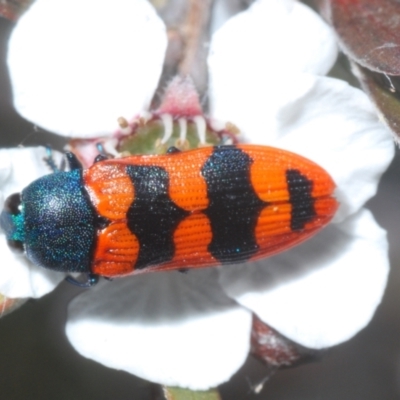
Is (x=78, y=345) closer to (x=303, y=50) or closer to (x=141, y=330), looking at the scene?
(x=141, y=330)

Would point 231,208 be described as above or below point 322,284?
above

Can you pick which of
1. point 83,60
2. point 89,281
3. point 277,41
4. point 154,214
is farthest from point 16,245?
point 277,41

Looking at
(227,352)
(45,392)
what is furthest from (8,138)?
(227,352)

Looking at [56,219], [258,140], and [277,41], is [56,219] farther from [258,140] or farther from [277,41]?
[277,41]

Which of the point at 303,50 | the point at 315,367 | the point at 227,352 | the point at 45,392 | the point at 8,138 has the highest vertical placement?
the point at 303,50

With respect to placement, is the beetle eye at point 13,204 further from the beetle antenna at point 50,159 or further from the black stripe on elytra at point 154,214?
the black stripe on elytra at point 154,214

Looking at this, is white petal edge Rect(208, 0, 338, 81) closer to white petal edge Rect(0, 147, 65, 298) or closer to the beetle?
the beetle

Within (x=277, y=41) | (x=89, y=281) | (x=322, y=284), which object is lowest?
(x=322, y=284)
